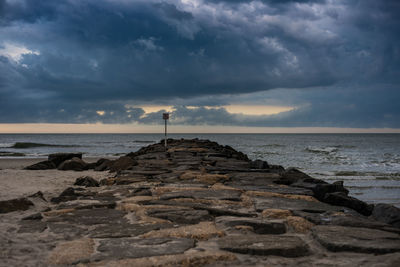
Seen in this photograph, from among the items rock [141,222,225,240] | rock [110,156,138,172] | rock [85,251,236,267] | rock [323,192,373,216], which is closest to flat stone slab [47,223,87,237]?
rock [141,222,225,240]

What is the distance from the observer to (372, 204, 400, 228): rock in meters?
3.41

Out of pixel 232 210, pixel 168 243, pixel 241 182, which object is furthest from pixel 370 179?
pixel 168 243

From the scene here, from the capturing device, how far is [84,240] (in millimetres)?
2750

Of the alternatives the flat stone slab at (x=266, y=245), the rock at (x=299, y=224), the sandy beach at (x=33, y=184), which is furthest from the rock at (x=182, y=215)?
the sandy beach at (x=33, y=184)

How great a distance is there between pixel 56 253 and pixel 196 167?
5484 mm

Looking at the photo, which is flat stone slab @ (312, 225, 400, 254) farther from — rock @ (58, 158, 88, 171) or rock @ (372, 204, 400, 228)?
rock @ (58, 158, 88, 171)

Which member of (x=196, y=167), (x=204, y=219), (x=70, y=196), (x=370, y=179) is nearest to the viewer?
(x=204, y=219)

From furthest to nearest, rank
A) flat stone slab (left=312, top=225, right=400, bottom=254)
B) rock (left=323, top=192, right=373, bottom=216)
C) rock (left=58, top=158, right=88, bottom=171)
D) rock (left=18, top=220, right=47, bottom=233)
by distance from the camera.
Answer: rock (left=58, top=158, right=88, bottom=171) < rock (left=323, top=192, right=373, bottom=216) < rock (left=18, top=220, right=47, bottom=233) < flat stone slab (left=312, top=225, right=400, bottom=254)

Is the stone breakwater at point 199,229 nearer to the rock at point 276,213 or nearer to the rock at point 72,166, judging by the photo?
the rock at point 276,213

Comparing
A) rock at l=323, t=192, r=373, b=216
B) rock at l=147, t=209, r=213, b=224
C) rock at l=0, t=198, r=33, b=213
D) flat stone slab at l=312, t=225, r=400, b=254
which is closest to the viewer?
flat stone slab at l=312, t=225, r=400, b=254

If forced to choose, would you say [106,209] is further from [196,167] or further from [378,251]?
[196,167]

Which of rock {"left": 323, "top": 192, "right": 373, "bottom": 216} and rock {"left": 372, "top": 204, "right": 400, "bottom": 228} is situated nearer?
rock {"left": 372, "top": 204, "right": 400, "bottom": 228}

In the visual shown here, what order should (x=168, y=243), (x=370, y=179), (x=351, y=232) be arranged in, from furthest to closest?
(x=370, y=179), (x=351, y=232), (x=168, y=243)

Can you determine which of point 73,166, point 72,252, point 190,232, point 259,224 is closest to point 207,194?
point 259,224
